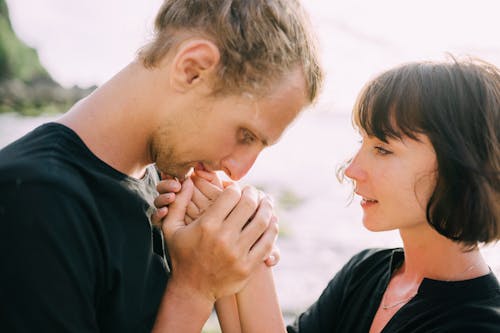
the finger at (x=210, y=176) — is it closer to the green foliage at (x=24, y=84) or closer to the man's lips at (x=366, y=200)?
Result: the man's lips at (x=366, y=200)

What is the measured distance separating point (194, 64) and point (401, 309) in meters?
1.22

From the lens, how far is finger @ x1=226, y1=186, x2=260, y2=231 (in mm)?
2205

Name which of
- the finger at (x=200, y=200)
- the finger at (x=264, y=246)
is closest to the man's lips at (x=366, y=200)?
the finger at (x=264, y=246)

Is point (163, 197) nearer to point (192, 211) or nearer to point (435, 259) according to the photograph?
point (192, 211)

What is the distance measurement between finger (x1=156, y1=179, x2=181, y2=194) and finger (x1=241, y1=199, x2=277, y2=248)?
0.30m

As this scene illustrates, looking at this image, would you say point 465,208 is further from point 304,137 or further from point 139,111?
point 304,137

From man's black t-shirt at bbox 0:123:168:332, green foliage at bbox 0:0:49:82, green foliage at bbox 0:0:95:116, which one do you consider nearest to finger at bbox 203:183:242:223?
man's black t-shirt at bbox 0:123:168:332

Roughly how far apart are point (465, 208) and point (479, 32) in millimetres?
7979

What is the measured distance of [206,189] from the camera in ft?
7.65

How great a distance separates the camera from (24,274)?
1711 mm

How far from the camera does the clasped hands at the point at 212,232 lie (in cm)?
216

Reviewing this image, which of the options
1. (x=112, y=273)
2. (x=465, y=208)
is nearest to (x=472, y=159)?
(x=465, y=208)

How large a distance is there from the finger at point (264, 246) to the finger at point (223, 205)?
0.16 metres

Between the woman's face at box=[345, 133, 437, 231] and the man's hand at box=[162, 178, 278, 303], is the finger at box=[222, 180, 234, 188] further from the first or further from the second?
the woman's face at box=[345, 133, 437, 231]
